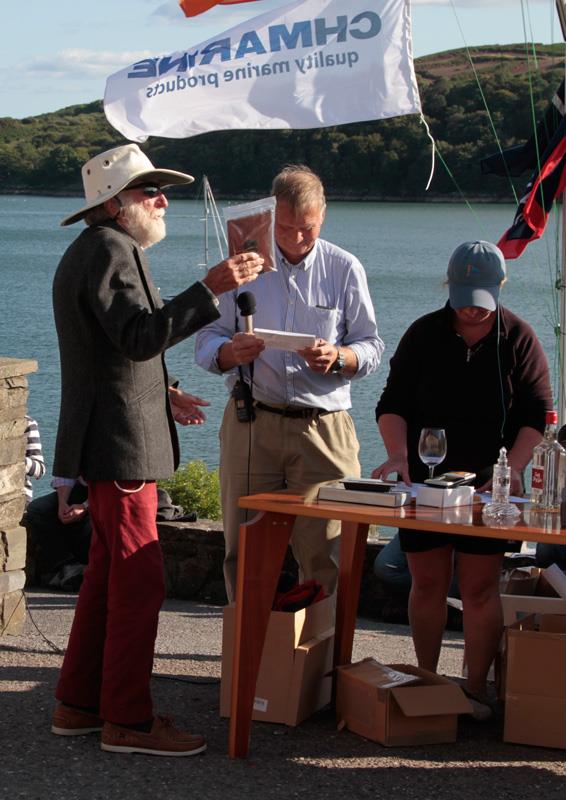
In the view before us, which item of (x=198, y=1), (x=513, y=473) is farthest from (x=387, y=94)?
(x=513, y=473)

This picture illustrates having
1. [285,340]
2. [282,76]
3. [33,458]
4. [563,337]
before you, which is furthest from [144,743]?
[282,76]

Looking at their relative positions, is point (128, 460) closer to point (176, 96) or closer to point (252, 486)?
point (252, 486)

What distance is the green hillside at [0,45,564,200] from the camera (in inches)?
581

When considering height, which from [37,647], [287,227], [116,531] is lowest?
[37,647]

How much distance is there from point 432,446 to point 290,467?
926 millimetres

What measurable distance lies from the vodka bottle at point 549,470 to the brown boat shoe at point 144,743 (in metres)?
1.38

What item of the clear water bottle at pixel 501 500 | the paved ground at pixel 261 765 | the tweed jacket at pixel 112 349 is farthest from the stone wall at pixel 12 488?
the clear water bottle at pixel 501 500

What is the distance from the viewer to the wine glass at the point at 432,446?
167 inches

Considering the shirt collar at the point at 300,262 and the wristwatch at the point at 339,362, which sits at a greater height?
the shirt collar at the point at 300,262

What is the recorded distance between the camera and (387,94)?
21.7ft

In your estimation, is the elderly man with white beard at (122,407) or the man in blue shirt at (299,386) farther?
the man in blue shirt at (299,386)

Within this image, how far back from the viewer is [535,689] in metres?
4.28

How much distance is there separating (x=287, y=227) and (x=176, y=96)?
2.21 metres

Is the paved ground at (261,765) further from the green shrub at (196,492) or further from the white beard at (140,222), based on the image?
the green shrub at (196,492)
